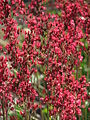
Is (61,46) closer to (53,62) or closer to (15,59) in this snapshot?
(53,62)

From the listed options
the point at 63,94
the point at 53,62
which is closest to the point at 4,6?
the point at 53,62

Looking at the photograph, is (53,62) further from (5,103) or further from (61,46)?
(5,103)

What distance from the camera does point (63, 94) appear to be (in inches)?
154

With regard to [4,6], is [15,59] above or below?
below

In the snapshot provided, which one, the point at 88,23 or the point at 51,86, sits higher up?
the point at 88,23

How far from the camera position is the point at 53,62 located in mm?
4031

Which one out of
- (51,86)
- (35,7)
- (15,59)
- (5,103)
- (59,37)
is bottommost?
(5,103)

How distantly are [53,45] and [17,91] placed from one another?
32.7 inches

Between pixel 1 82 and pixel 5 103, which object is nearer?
pixel 1 82

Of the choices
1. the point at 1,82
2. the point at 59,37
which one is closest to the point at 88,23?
the point at 59,37

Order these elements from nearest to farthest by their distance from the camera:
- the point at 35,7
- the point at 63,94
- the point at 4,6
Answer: the point at 63,94, the point at 4,6, the point at 35,7

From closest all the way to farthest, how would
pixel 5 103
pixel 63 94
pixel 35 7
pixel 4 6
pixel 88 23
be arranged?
1. pixel 63 94
2. pixel 5 103
3. pixel 4 6
4. pixel 88 23
5. pixel 35 7

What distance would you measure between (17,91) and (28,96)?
0.57ft

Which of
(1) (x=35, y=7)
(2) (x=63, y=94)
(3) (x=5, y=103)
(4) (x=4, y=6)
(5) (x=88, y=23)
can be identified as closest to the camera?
(2) (x=63, y=94)
